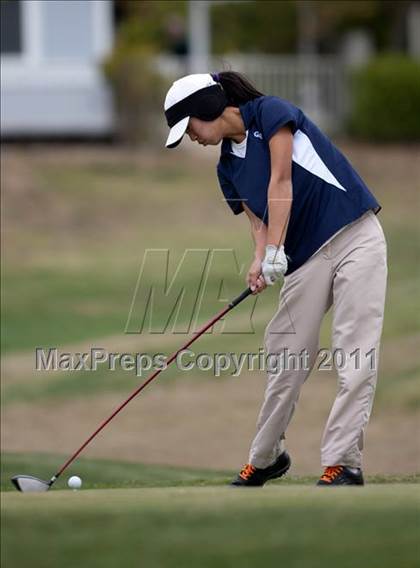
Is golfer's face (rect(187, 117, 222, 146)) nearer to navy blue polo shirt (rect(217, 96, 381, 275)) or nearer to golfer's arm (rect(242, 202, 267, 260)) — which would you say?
navy blue polo shirt (rect(217, 96, 381, 275))

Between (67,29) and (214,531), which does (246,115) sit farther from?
(67,29)

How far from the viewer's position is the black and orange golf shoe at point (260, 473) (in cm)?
717

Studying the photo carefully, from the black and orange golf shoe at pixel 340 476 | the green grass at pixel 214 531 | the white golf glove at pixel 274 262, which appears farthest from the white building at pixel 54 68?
the green grass at pixel 214 531

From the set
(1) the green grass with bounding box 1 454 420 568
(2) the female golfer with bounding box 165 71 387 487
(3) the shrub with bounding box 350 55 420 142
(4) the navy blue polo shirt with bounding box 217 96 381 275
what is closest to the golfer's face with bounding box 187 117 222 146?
(2) the female golfer with bounding box 165 71 387 487

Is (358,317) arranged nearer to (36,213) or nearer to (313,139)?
(313,139)

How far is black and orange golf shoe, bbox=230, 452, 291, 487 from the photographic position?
7.17m

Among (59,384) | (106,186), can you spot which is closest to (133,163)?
(106,186)

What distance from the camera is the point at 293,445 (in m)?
12.7

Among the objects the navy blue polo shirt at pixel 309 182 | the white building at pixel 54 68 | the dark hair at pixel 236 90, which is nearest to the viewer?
the navy blue polo shirt at pixel 309 182

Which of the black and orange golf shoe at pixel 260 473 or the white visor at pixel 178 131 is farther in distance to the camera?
the black and orange golf shoe at pixel 260 473

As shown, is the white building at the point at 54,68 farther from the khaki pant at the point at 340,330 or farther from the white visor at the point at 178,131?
the khaki pant at the point at 340,330

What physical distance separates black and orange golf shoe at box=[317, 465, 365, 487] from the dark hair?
1.87m

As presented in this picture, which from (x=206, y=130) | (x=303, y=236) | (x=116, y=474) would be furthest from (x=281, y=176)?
(x=116, y=474)

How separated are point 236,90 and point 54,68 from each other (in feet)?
69.1
